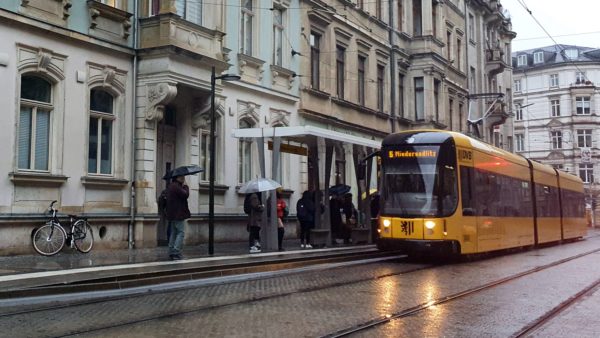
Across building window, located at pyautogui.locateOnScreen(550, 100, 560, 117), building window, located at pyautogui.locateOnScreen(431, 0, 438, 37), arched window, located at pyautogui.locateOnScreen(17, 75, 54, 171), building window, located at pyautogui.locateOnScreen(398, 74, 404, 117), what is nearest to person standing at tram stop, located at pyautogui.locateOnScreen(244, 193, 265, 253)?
arched window, located at pyautogui.locateOnScreen(17, 75, 54, 171)

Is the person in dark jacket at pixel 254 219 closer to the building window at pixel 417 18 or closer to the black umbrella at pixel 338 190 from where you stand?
the black umbrella at pixel 338 190

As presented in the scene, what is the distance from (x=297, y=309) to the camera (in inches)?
340

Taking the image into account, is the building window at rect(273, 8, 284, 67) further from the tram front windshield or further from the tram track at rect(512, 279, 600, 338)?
the tram track at rect(512, 279, 600, 338)

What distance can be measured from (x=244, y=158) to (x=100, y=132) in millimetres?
6405

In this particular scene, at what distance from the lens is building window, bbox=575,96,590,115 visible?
7262 cm

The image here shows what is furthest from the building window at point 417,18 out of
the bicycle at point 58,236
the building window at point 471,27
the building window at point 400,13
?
the bicycle at point 58,236

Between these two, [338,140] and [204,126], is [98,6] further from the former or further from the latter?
[338,140]

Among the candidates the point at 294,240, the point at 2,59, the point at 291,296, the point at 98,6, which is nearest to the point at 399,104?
the point at 294,240

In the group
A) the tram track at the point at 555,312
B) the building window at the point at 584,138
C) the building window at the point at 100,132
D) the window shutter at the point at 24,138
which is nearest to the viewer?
the tram track at the point at 555,312

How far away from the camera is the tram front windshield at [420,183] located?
1521 cm

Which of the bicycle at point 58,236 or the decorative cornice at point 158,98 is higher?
the decorative cornice at point 158,98

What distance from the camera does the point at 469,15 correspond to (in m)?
45.2

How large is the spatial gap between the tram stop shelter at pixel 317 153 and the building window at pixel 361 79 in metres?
8.55

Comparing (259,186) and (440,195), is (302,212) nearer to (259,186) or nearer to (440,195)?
(259,186)
